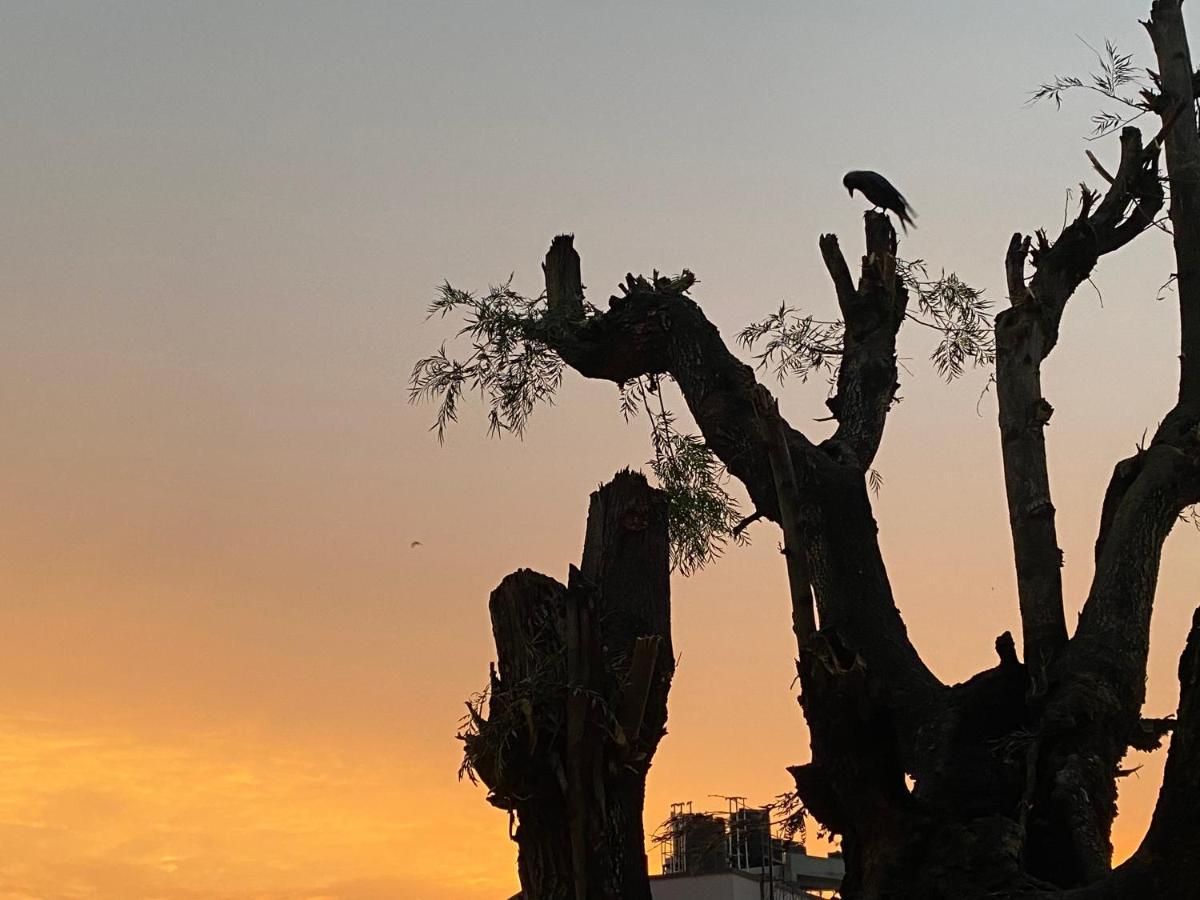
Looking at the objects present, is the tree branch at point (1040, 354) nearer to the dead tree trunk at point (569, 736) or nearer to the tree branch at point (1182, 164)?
the tree branch at point (1182, 164)

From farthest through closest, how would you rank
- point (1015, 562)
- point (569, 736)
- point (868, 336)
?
point (868, 336), point (1015, 562), point (569, 736)

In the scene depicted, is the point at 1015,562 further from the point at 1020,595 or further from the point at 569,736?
the point at 569,736

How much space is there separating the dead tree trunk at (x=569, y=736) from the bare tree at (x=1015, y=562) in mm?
960

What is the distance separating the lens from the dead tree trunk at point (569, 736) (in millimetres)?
8289

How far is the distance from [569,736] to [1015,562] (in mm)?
3746

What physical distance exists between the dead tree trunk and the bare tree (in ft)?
3.15

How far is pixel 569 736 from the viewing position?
27.2 feet

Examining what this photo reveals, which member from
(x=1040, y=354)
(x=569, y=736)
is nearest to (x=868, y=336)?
(x=1040, y=354)

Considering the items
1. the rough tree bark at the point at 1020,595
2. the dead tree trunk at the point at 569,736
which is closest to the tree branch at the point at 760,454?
the rough tree bark at the point at 1020,595

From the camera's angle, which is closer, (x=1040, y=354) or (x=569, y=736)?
(x=569, y=736)

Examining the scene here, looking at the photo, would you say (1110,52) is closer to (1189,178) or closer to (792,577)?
(1189,178)

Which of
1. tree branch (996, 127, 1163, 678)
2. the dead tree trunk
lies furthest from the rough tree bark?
the dead tree trunk

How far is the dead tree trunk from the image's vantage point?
8.29 meters

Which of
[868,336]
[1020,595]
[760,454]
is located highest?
[868,336]
